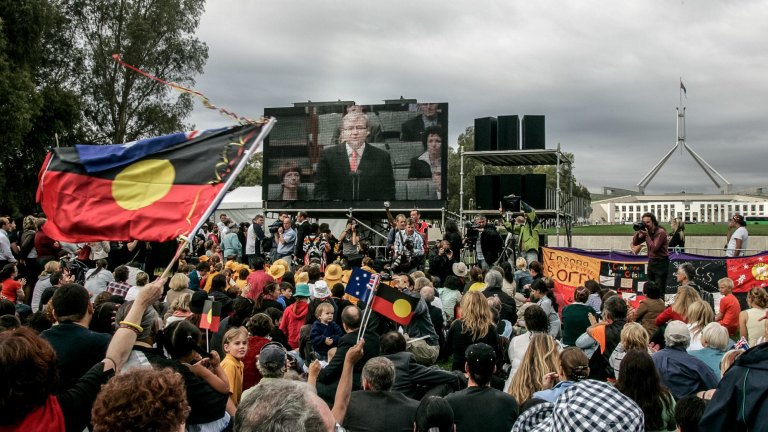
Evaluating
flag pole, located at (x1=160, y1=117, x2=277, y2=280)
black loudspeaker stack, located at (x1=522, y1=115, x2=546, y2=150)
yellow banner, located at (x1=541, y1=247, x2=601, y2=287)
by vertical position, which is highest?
black loudspeaker stack, located at (x1=522, y1=115, x2=546, y2=150)

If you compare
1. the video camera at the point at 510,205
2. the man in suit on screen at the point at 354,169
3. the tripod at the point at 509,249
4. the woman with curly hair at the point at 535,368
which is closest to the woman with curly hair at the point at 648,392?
the woman with curly hair at the point at 535,368

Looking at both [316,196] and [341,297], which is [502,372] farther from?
[316,196]

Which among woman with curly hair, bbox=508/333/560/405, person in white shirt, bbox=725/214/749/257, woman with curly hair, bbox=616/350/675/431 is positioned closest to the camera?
woman with curly hair, bbox=616/350/675/431

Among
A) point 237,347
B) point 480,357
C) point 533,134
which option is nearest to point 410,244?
point 533,134

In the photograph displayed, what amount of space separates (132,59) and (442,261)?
29.5 m

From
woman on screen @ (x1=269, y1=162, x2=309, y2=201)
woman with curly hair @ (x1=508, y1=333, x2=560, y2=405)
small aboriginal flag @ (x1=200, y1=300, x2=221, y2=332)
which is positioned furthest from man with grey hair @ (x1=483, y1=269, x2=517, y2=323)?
woman on screen @ (x1=269, y1=162, x2=309, y2=201)

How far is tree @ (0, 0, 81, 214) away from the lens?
3022 cm

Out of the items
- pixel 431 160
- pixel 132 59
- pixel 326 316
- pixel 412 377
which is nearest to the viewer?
pixel 412 377

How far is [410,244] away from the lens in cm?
1673

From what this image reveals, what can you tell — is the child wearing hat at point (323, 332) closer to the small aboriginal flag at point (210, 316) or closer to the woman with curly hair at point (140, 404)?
the small aboriginal flag at point (210, 316)

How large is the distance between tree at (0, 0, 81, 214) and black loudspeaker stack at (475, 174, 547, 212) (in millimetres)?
17989

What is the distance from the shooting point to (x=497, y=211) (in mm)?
23828

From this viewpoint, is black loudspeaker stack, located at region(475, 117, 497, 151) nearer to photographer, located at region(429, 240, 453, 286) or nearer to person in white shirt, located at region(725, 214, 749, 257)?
photographer, located at region(429, 240, 453, 286)

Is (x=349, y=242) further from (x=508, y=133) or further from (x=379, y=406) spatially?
(x=379, y=406)
